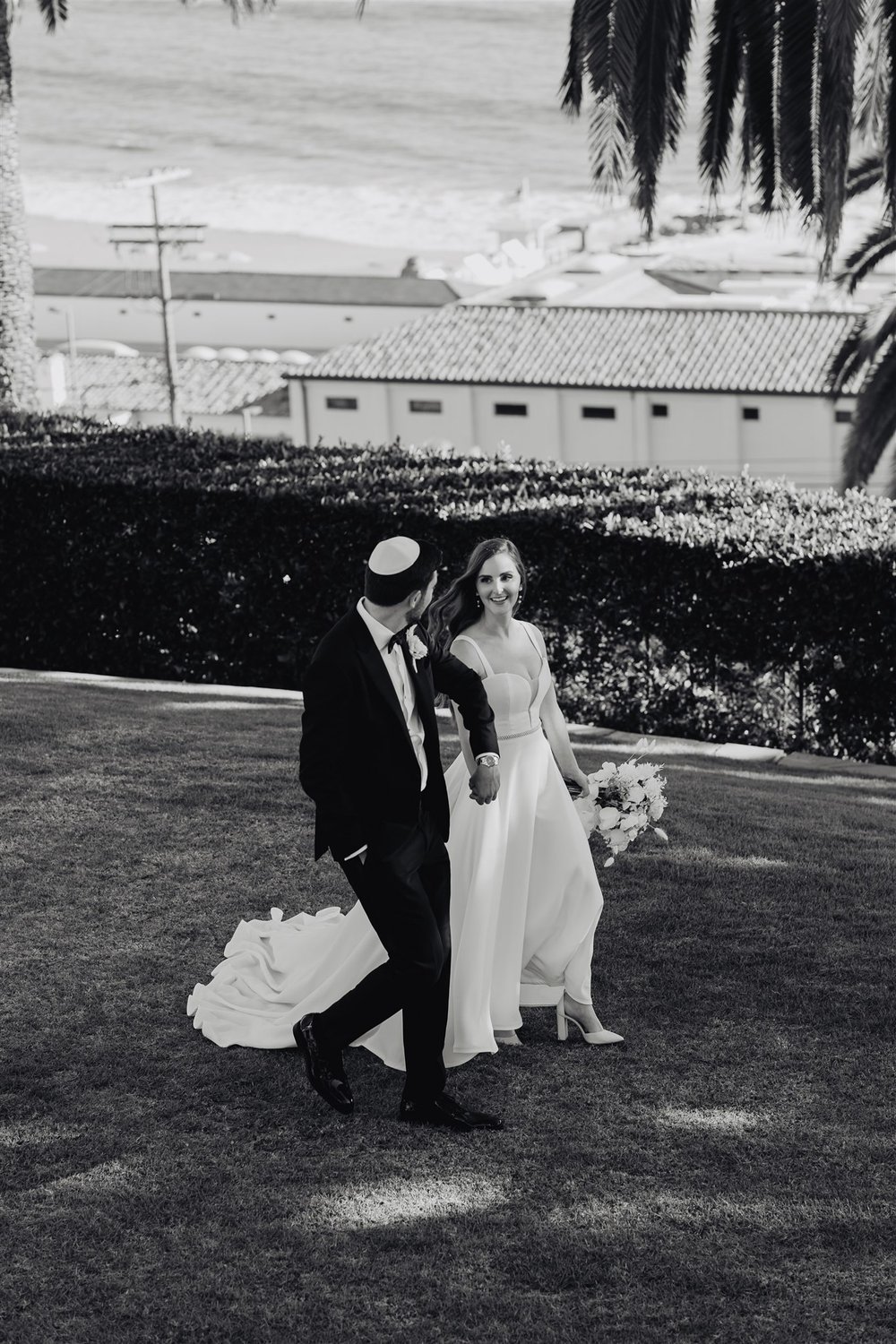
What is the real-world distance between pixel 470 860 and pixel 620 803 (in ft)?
2.55

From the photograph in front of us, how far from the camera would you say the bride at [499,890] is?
16.7ft

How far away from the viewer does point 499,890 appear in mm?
5125

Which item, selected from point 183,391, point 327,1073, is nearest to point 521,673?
point 327,1073

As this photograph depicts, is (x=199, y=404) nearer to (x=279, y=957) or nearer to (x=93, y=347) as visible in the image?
(x=93, y=347)

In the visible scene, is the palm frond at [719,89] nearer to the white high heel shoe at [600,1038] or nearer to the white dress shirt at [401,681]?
the white dress shirt at [401,681]

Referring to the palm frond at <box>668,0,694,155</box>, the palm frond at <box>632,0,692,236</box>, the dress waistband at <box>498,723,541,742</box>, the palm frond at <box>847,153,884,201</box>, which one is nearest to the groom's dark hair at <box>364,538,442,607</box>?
the dress waistband at <box>498,723,541,742</box>

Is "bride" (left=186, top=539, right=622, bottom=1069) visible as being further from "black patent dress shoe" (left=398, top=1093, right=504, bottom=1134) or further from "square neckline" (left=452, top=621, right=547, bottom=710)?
"black patent dress shoe" (left=398, top=1093, right=504, bottom=1134)

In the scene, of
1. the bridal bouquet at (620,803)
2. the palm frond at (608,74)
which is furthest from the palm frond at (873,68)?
the bridal bouquet at (620,803)

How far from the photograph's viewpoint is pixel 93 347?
75.6 metres

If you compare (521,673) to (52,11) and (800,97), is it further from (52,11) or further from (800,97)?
(52,11)

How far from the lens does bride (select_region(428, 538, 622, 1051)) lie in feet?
16.7

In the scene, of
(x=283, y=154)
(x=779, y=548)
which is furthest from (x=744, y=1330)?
(x=283, y=154)

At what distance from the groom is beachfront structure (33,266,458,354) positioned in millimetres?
73724

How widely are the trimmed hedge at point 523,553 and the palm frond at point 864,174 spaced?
11.8m
